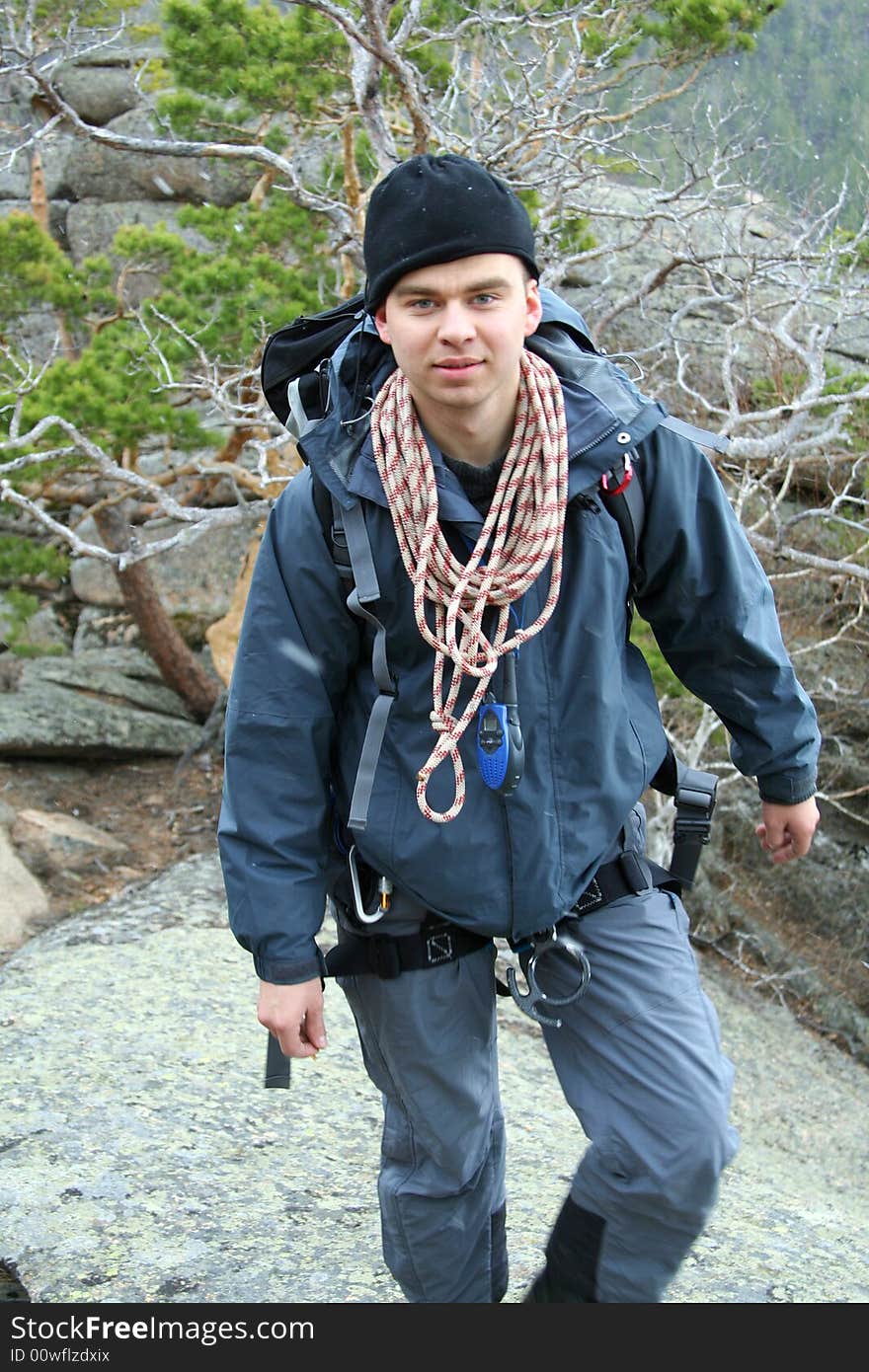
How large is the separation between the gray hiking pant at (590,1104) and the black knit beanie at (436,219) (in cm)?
106

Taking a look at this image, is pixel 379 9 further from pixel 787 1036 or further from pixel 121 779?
pixel 787 1036

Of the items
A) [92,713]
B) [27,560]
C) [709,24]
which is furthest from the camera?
[92,713]

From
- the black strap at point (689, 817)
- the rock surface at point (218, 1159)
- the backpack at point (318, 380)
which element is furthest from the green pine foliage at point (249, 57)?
the black strap at point (689, 817)

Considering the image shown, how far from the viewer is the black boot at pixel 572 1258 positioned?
1.99m

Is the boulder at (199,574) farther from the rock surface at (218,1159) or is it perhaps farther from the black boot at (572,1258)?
the black boot at (572,1258)

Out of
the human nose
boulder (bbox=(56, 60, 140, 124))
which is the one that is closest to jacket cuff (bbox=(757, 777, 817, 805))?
the human nose

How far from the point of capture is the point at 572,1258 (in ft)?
6.62

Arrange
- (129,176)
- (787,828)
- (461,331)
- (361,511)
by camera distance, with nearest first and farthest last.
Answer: (461,331) < (361,511) < (787,828) < (129,176)

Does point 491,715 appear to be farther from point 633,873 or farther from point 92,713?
point 92,713

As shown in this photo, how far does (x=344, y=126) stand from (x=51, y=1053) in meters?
6.22

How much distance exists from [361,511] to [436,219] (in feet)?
1.55

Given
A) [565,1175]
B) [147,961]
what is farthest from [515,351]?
[147,961]

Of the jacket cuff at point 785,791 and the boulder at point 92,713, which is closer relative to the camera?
the jacket cuff at point 785,791

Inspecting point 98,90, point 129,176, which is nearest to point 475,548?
point 129,176
